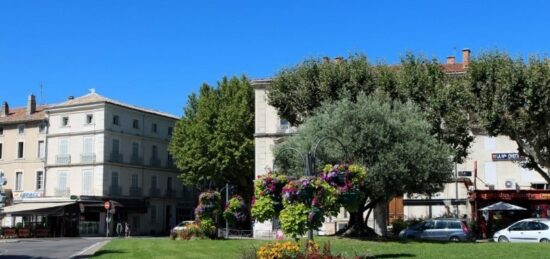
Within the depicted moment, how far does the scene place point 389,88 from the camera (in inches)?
1356

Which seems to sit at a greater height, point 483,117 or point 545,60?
point 545,60

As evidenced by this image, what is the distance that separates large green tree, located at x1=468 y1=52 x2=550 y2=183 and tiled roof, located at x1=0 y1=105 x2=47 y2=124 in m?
45.2

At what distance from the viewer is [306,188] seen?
18.0 meters

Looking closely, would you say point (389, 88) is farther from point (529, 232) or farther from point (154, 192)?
point (154, 192)

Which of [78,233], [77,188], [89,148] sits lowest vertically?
[78,233]

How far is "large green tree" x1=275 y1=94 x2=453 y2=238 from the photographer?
1111 inches

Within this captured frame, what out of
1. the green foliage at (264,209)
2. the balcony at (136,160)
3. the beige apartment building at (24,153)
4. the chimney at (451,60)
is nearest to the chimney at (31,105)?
the beige apartment building at (24,153)

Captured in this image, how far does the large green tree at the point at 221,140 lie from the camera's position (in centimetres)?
5275

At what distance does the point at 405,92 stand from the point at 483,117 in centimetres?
436

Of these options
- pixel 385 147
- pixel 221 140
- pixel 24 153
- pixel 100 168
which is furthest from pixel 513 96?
pixel 24 153

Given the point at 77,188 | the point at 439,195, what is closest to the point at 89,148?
the point at 77,188

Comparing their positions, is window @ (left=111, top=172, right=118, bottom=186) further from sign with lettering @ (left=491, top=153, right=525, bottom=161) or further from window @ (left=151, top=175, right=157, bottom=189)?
sign with lettering @ (left=491, top=153, right=525, bottom=161)

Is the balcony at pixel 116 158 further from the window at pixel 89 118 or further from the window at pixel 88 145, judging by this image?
the window at pixel 89 118

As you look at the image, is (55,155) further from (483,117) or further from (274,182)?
(274,182)
